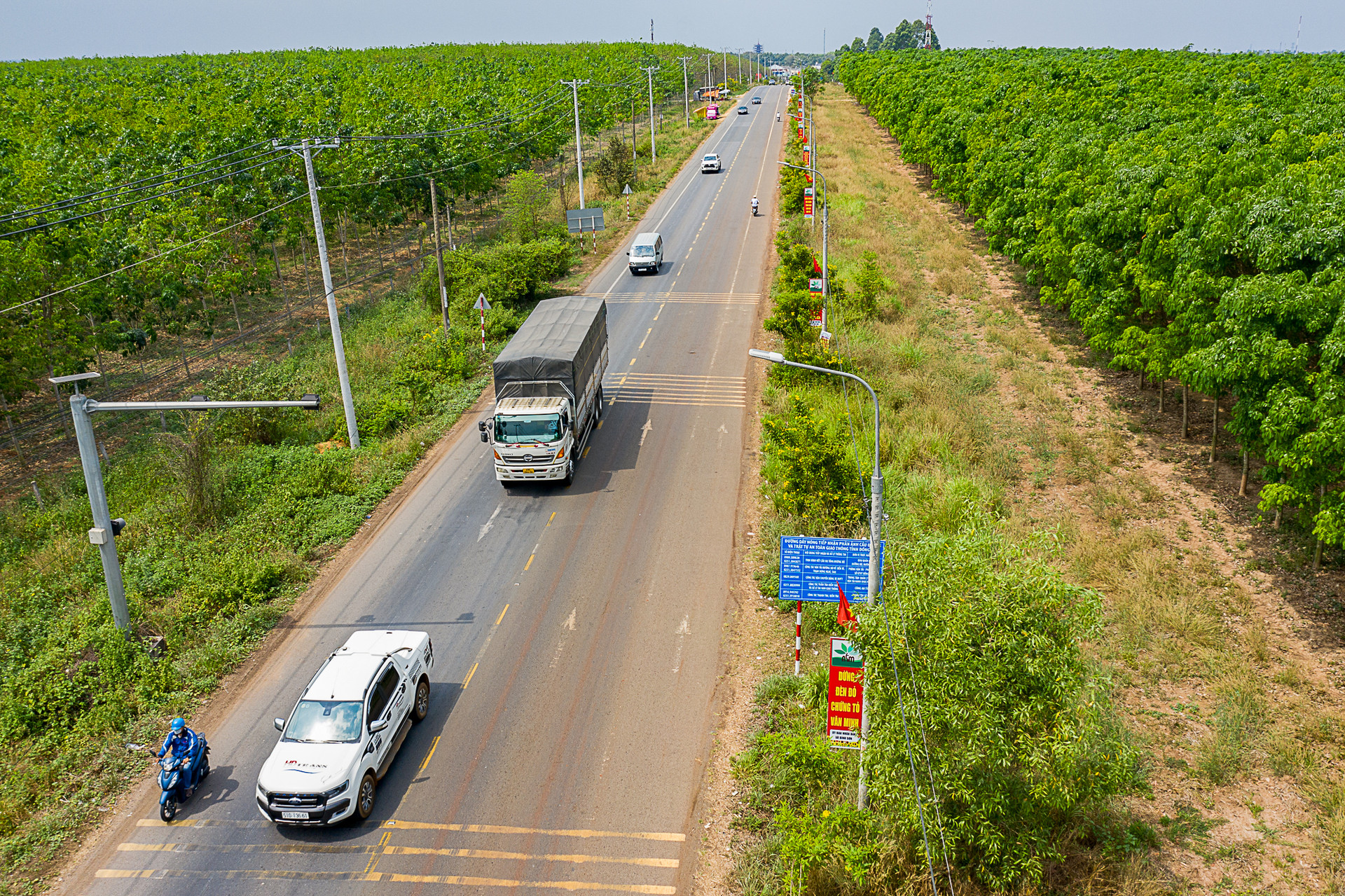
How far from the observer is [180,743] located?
1519 cm

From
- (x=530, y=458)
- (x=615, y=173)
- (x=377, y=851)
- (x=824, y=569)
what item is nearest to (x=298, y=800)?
(x=377, y=851)

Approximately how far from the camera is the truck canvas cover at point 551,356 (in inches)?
1005

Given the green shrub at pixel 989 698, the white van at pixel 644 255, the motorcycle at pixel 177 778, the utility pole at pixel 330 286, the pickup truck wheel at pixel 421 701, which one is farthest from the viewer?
the white van at pixel 644 255

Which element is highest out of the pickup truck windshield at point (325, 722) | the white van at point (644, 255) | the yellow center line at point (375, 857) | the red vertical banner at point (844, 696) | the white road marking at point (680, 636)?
the white van at point (644, 255)

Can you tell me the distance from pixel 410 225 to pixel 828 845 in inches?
2550

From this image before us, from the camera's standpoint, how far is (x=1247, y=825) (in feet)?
47.7

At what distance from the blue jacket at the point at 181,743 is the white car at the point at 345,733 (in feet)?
4.47

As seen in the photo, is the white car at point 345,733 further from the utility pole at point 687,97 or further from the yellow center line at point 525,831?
the utility pole at point 687,97

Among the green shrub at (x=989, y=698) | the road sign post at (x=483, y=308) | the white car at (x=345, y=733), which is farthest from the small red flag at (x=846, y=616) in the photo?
the road sign post at (x=483, y=308)

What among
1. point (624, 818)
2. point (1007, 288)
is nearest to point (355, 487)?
point (624, 818)

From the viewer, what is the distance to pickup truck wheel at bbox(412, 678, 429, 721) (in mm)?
17062

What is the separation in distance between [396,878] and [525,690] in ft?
16.1

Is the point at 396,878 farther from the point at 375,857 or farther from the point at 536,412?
the point at 536,412

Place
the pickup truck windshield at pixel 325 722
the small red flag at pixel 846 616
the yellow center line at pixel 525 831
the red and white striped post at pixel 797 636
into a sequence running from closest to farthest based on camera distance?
the small red flag at pixel 846 616 < the yellow center line at pixel 525 831 < the pickup truck windshield at pixel 325 722 < the red and white striped post at pixel 797 636
